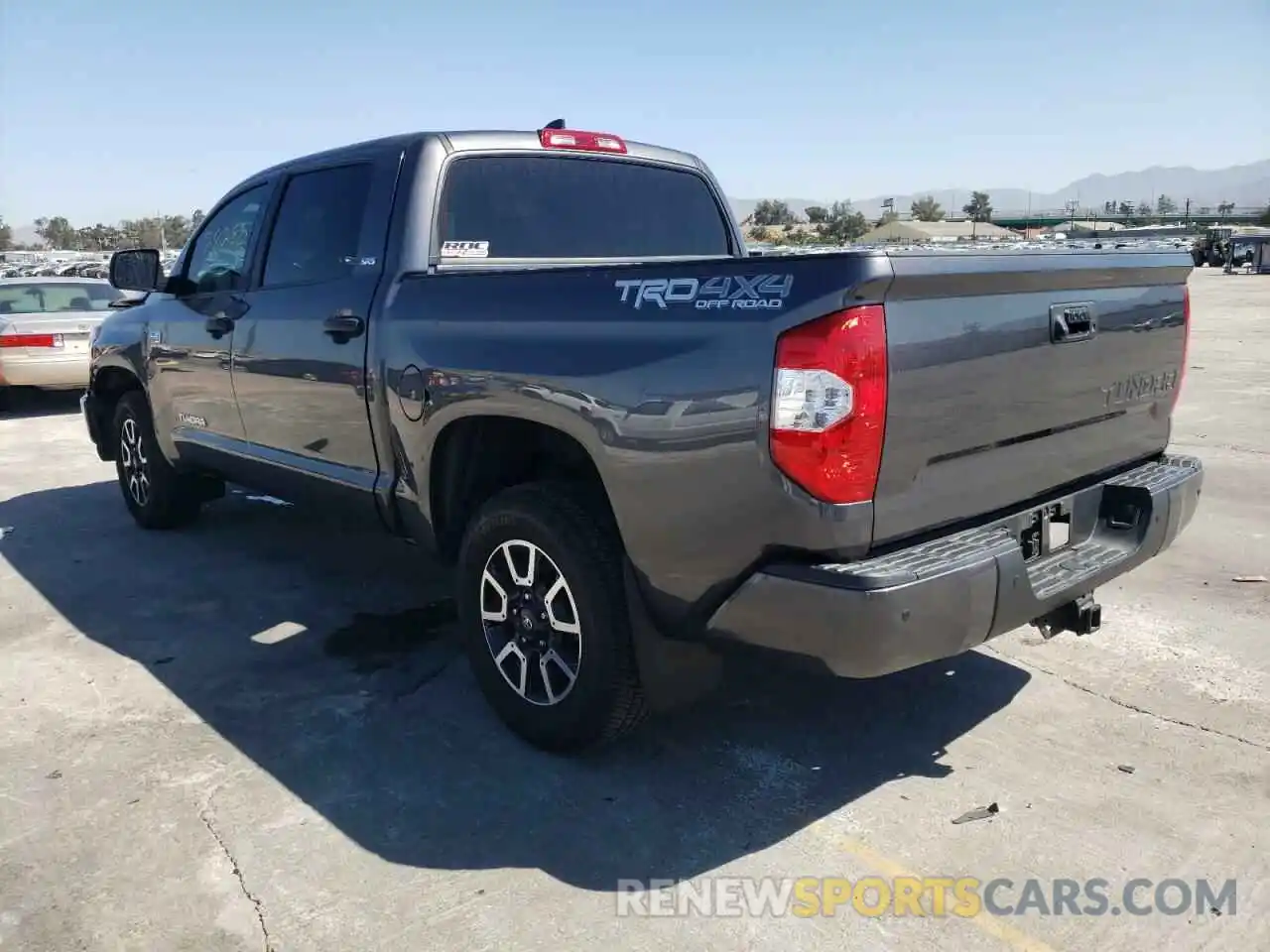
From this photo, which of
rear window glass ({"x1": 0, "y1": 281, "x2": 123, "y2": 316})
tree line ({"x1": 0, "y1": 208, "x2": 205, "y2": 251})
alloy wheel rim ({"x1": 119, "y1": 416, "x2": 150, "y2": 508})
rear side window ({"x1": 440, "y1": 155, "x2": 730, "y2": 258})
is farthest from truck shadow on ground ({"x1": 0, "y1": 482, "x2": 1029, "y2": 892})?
tree line ({"x1": 0, "y1": 208, "x2": 205, "y2": 251})

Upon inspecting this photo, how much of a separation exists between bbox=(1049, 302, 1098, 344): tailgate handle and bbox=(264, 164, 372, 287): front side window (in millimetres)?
2601

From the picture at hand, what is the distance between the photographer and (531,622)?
137 inches

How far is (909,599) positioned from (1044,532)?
812mm

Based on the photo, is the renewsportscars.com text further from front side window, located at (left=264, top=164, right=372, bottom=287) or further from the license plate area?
front side window, located at (left=264, top=164, right=372, bottom=287)

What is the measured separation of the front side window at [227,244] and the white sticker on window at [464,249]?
140 centimetres

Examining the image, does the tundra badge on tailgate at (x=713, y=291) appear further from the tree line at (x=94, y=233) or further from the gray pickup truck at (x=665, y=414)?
the tree line at (x=94, y=233)

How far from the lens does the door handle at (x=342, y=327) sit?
400 centimetres

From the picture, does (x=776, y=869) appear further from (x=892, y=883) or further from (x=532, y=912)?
(x=532, y=912)

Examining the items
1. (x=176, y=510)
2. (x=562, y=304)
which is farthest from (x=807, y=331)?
(x=176, y=510)

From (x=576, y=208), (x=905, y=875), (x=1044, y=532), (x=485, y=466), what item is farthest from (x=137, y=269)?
(x=905, y=875)

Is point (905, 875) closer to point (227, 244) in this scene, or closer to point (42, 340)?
point (227, 244)

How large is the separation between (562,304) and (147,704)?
7.66 feet

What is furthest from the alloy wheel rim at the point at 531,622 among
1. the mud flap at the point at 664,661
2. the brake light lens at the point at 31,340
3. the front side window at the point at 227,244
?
the brake light lens at the point at 31,340

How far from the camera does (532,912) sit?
2.73 m
